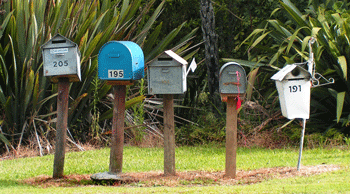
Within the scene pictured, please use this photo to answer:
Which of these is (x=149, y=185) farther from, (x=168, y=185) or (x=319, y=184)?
(x=319, y=184)

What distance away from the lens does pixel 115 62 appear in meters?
6.23

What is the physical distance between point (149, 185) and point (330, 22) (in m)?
5.18

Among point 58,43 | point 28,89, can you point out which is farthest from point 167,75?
point 28,89

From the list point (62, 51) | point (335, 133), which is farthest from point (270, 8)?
point (62, 51)

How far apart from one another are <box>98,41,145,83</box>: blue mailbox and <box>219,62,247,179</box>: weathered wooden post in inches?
40.6

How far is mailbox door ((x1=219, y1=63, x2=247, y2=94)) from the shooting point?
624cm

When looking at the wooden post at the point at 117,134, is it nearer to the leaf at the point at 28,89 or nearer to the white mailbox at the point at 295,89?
the white mailbox at the point at 295,89

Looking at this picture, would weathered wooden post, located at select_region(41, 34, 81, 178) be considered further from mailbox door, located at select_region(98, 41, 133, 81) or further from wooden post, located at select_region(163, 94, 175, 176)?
wooden post, located at select_region(163, 94, 175, 176)

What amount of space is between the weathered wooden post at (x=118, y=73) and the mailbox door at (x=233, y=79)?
1.01 m

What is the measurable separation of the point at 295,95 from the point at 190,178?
1626 millimetres

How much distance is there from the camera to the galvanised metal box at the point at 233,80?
6238 millimetres

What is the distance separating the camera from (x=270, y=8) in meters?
11.6

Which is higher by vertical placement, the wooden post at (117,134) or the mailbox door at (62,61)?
the mailbox door at (62,61)

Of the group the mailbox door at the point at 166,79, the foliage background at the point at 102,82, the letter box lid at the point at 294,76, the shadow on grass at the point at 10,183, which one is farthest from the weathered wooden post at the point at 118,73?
the foliage background at the point at 102,82
